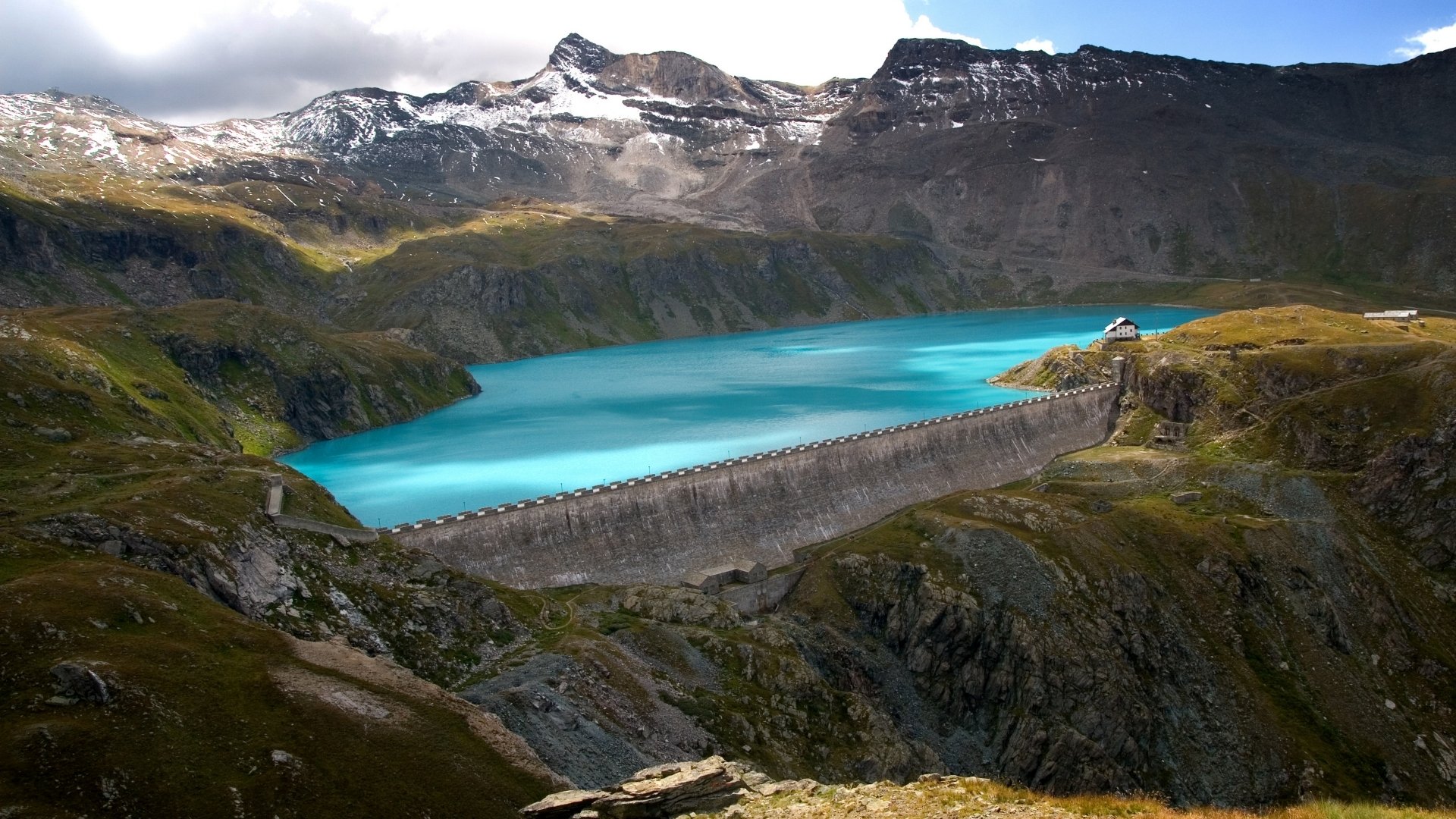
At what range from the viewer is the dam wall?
2891 inches

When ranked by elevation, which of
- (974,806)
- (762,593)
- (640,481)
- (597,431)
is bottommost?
(762,593)

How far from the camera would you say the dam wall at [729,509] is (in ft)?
241

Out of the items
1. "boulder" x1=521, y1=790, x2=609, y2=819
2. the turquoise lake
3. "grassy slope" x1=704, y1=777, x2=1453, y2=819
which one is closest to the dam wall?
the turquoise lake

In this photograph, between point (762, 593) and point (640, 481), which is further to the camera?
point (640, 481)

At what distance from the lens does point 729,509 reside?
3327 inches

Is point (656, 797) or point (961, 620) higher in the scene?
point (656, 797)

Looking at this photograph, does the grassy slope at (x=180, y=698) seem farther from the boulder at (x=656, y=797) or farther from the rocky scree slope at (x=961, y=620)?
the boulder at (x=656, y=797)

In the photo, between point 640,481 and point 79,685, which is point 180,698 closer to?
point 79,685

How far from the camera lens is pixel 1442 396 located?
317ft

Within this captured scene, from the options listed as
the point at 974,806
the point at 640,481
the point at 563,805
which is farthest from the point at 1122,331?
the point at 563,805

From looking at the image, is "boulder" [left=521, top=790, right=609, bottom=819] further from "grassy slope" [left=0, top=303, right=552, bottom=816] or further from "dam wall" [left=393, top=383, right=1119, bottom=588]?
"dam wall" [left=393, top=383, right=1119, bottom=588]

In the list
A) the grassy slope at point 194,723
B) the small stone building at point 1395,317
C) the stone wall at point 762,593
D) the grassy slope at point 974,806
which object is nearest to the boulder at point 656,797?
the grassy slope at point 974,806

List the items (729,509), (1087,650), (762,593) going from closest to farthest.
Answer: (1087,650)
(762,593)
(729,509)

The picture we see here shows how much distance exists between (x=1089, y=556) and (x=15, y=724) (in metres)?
70.0
